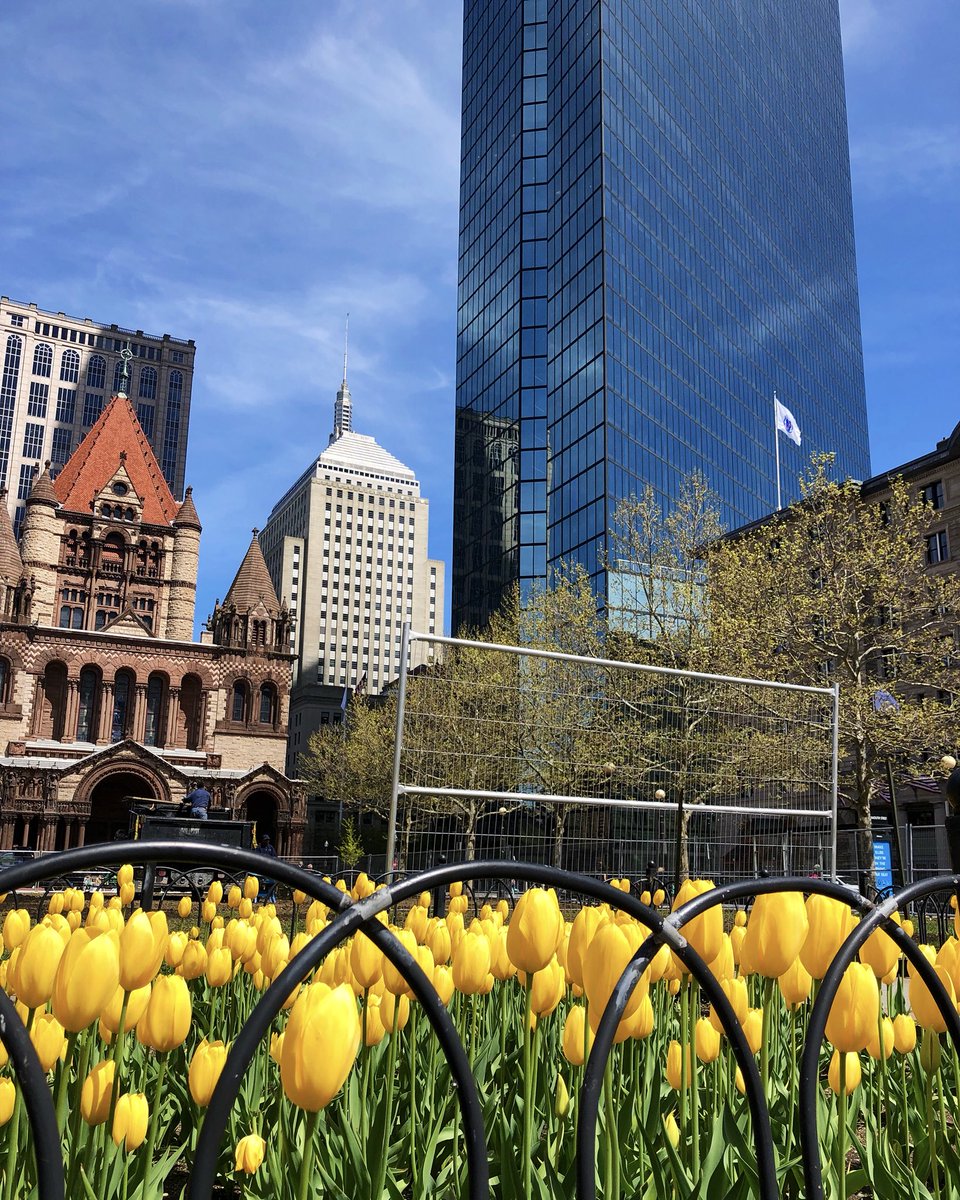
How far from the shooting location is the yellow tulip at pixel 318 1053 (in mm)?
1258

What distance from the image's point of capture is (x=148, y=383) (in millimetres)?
136625

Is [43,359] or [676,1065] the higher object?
[43,359]

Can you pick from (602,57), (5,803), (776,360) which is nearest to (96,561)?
(5,803)

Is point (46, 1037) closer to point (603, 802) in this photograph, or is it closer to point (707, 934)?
point (707, 934)

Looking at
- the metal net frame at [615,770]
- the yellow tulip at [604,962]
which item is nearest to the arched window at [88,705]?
the metal net frame at [615,770]

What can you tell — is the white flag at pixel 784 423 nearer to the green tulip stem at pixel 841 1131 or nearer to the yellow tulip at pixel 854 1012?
the green tulip stem at pixel 841 1131

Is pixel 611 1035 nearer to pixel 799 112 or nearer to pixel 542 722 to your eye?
pixel 542 722

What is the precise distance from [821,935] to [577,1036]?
23.6 inches

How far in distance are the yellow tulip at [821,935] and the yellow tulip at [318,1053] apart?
50.3 inches

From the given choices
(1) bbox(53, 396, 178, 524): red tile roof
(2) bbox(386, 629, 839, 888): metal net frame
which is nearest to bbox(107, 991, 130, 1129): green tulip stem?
(2) bbox(386, 629, 839, 888): metal net frame

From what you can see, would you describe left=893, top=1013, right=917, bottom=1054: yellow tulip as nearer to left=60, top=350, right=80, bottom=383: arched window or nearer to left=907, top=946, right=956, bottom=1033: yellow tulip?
left=907, top=946, right=956, bottom=1033: yellow tulip

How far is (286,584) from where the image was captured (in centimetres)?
15975

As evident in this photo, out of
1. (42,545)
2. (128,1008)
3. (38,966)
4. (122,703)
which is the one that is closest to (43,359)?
(42,545)

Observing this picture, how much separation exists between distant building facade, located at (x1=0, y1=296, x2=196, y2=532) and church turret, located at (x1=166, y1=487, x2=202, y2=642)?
63717 mm
